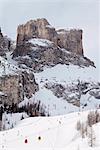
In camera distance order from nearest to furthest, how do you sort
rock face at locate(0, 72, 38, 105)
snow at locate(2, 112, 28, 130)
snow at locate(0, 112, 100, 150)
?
1. snow at locate(0, 112, 100, 150)
2. snow at locate(2, 112, 28, 130)
3. rock face at locate(0, 72, 38, 105)

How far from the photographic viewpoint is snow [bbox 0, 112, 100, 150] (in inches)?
846

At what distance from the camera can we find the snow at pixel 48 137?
Answer: 21.5 metres

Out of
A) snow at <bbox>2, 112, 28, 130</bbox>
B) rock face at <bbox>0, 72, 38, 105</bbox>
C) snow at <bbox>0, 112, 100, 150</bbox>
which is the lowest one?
snow at <bbox>2, 112, 28, 130</bbox>

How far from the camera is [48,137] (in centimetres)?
2636

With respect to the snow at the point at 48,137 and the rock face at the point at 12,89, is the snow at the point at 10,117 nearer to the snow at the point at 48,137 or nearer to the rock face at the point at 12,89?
the rock face at the point at 12,89

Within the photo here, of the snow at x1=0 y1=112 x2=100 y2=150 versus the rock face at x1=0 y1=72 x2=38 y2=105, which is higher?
the snow at x1=0 y1=112 x2=100 y2=150

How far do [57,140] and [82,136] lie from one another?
10.1 feet

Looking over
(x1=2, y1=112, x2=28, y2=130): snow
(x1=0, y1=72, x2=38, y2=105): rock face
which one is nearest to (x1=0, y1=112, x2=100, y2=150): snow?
(x1=2, y1=112, x2=28, y2=130): snow

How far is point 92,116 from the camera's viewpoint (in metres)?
25.9

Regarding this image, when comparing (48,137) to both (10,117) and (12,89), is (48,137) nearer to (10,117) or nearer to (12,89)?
(10,117)

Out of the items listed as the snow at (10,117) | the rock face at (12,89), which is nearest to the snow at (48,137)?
the snow at (10,117)

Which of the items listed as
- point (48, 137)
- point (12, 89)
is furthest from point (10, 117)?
point (48, 137)

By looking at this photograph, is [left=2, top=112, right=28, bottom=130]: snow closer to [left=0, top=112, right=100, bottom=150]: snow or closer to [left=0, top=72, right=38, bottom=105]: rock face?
[left=0, top=72, right=38, bottom=105]: rock face

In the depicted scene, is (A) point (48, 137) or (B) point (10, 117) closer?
(A) point (48, 137)
